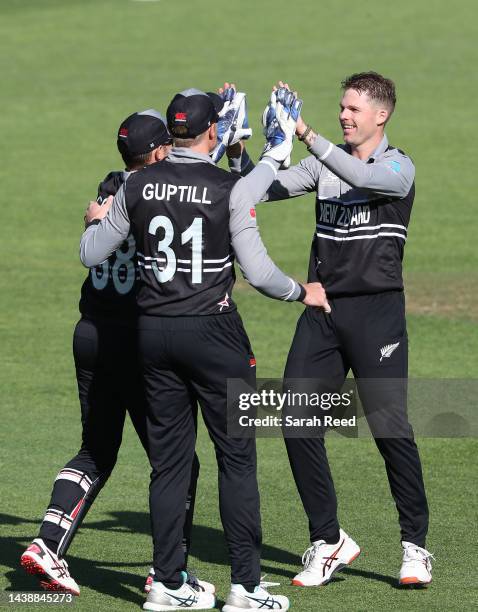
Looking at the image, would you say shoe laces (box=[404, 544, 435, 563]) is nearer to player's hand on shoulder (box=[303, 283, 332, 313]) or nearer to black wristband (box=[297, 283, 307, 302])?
player's hand on shoulder (box=[303, 283, 332, 313])

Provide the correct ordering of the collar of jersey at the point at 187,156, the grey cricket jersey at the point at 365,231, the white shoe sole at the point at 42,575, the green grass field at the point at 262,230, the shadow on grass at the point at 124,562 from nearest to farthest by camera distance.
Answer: the collar of jersey at the point at 187,156 < the white shoe sole at the point at 42,575 < the shadow on grass at the point at 124,562 < the grey cricket jersey at the point at 365,231 < the green grass field at the point at 262,230

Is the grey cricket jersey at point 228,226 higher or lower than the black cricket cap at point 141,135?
lower

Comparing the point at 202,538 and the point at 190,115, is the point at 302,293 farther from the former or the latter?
the point at 202,538

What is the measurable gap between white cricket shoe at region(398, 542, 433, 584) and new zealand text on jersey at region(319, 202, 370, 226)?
1640mm

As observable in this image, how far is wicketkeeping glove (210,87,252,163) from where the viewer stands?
7.11m

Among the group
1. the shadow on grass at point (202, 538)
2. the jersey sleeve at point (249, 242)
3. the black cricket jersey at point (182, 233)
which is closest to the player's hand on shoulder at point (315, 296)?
the jersey sleeve at point (249, 242)

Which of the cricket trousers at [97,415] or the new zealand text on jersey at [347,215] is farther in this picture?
the new zealand text on jersey at [347,215]

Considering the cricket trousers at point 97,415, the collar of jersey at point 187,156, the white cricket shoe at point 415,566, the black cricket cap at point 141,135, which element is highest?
the black cricket cap at point 141,135

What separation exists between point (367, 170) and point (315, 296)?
75 centimetres

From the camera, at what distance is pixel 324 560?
282 inches

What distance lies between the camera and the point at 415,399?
458 inches

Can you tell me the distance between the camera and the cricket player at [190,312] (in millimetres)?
6312

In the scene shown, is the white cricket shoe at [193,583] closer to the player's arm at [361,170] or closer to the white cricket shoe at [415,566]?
the white cricket shoe at [415,566]

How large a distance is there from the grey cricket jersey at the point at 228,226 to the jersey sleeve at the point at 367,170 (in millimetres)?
544
